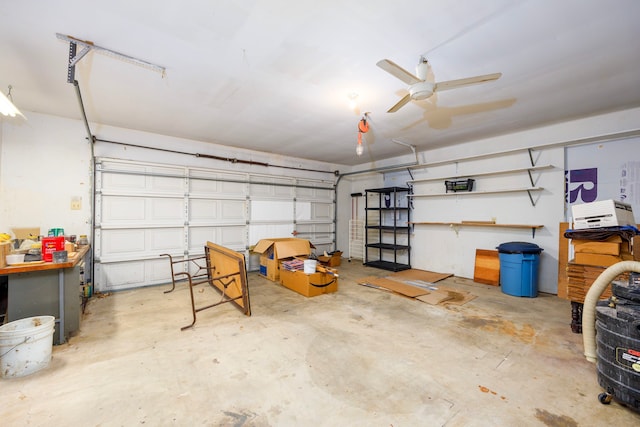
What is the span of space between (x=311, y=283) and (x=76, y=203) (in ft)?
12.3

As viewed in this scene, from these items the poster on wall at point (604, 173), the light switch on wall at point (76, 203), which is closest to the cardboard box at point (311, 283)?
the light switch on wall at point (76, 203)

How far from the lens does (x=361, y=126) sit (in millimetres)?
3477

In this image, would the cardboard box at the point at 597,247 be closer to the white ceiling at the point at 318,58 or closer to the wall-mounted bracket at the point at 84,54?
the white ceiling at the point at 318,58

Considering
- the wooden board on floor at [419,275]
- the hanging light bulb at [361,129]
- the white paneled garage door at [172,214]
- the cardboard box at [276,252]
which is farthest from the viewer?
the wooden board on floor at [419,275]

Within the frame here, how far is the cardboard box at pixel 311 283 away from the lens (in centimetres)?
390

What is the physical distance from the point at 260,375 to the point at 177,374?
66 centimetres

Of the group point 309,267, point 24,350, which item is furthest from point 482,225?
point 24,350

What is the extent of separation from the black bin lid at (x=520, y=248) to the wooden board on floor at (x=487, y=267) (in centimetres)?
56

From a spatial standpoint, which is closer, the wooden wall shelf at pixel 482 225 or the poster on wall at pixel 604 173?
the poster on wall at pixel 604 173

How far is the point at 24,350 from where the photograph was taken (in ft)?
6.53

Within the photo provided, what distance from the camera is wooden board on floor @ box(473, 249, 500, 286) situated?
14.9ft

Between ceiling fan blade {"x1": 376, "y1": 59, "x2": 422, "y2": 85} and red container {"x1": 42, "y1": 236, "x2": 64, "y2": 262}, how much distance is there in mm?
3375

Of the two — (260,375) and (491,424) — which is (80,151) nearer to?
(260,375)

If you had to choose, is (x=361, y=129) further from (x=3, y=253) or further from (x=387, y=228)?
(x=3, y=253)
